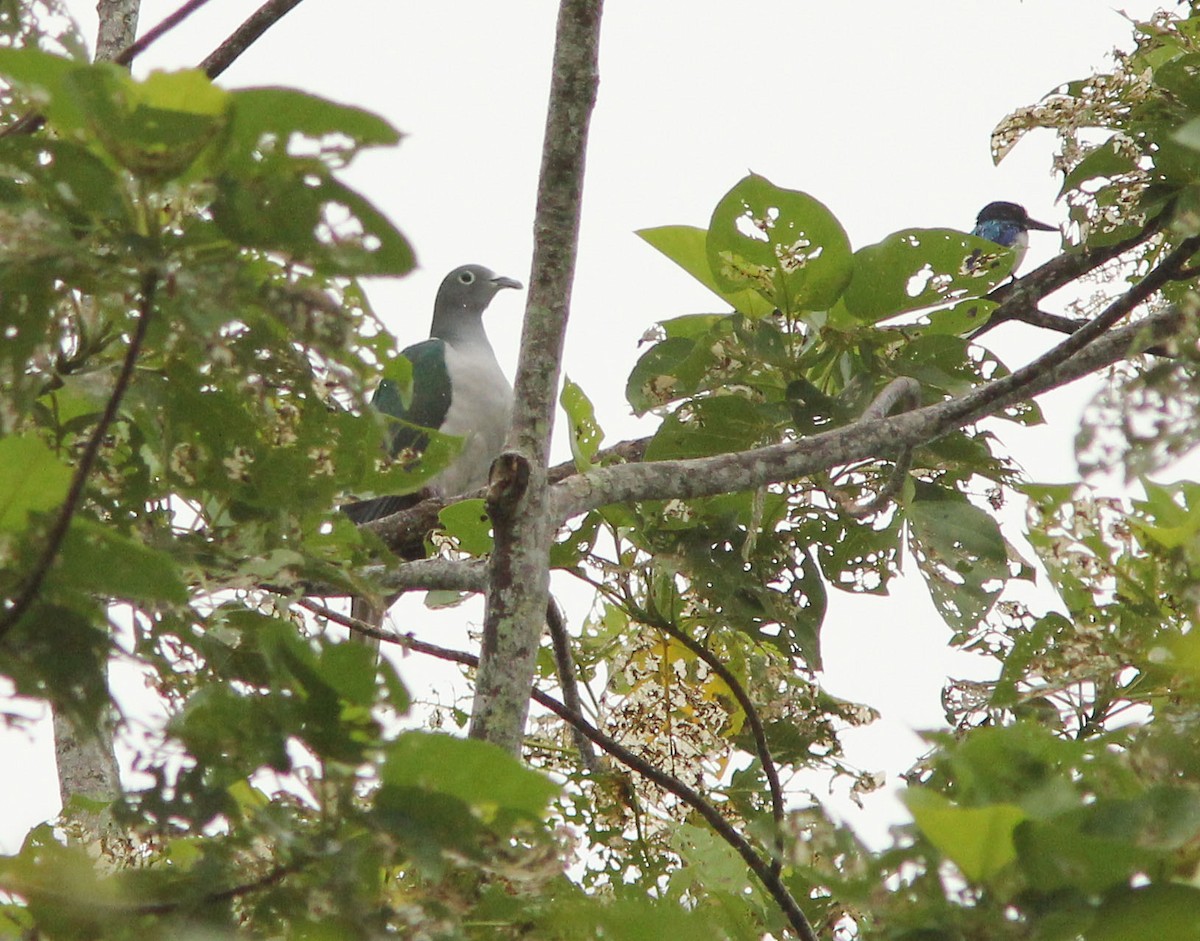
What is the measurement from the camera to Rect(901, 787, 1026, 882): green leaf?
84cm

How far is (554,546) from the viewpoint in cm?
274

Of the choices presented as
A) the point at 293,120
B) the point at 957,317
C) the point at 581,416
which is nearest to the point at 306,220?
the point at 293,120

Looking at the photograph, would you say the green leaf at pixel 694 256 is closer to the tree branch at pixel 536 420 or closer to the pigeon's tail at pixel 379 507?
the tree branch at pixel 536 420

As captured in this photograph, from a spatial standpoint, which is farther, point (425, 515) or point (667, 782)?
point (425, 515)

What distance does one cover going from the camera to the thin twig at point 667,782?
6.58ft

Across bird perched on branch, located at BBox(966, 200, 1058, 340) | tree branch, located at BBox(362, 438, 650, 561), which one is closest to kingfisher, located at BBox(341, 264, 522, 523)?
tree branch, located at BBox(362, 438, 650, 561)

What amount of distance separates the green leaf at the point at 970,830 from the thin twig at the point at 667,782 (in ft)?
3.49

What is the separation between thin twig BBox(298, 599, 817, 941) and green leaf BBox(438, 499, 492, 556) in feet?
0.85

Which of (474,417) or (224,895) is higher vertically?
(474,417)

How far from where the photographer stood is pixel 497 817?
0.99 m

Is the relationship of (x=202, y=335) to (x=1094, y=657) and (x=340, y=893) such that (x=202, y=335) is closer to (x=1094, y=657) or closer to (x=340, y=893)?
(x=340, y=893)

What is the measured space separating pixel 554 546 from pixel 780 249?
28.2 inches

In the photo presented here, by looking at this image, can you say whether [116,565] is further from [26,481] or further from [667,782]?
[667,782]

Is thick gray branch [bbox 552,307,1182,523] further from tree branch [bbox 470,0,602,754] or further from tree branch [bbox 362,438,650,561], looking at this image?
tree branch [bbox 362,438,650,561]
